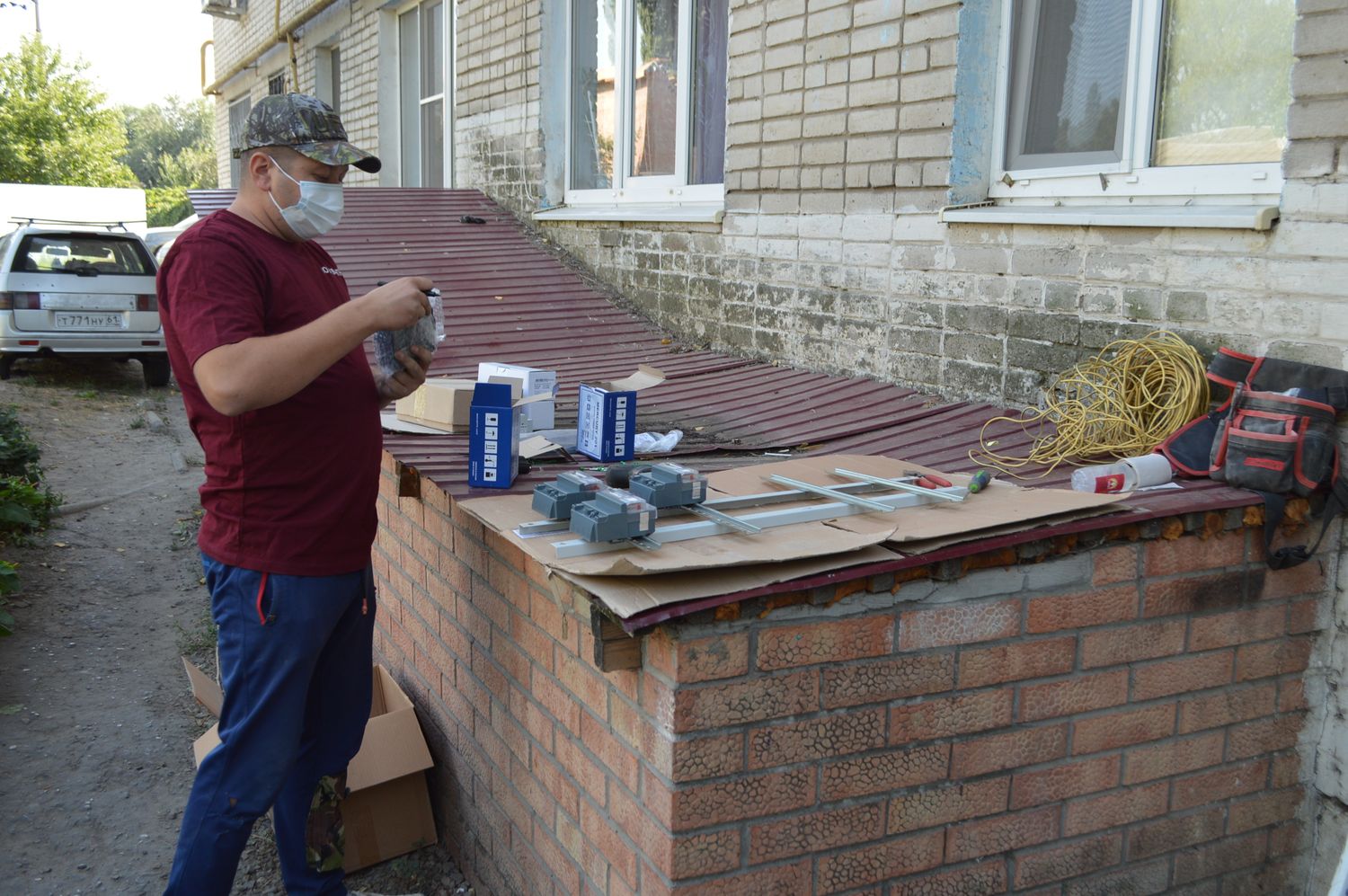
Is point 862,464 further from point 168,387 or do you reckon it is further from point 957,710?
point 168,387

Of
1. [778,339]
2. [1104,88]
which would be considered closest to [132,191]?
[778,339]

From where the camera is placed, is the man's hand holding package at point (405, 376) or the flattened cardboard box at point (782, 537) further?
the man's hand holding package at point (405, 376)

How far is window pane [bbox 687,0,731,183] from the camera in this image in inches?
214

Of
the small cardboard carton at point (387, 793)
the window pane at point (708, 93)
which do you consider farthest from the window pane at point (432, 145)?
the small cardboard carton at point (387, 793)

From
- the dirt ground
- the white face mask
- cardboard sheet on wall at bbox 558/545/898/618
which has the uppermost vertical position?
the white face mask

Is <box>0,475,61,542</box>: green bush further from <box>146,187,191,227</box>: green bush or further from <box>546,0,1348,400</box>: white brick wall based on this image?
<box>146,187,191,227</box>: green bush

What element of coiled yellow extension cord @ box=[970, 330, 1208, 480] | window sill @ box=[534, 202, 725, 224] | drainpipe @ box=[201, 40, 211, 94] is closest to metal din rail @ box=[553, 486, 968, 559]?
coiled yellow extension cord @ box=[970, 330, 1208, 480]

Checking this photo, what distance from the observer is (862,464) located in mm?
2930

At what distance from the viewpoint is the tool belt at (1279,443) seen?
2.55 meters

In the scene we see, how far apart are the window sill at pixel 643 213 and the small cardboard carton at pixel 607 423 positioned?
2.10 m

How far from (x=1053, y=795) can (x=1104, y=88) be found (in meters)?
2.26

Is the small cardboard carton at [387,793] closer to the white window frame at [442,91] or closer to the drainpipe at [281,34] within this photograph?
the white window frame at [442,91]

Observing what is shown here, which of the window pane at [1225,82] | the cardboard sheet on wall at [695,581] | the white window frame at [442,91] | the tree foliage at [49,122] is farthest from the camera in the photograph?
the tree foliage at [49,122]

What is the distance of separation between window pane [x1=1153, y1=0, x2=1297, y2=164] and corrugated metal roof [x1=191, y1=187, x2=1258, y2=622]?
999 mm
